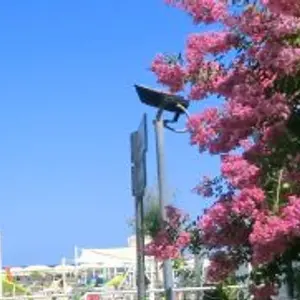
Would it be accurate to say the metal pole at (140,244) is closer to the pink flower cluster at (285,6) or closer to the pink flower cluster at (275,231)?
the pink flower cluster at (275,231)

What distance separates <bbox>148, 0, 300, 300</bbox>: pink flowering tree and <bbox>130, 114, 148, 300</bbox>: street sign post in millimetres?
154

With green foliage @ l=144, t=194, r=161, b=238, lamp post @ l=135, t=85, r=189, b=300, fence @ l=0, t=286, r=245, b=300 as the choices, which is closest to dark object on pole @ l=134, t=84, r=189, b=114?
lamp post @ l=135, t=85, r=189, b=300

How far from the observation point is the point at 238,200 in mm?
5316

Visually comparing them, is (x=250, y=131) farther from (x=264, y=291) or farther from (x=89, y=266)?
(x=89, y=266)

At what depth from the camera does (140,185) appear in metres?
6.26

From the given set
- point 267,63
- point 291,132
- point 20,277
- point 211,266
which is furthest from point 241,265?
point 20,277

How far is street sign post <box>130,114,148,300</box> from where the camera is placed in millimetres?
6255

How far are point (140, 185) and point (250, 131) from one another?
115 cm

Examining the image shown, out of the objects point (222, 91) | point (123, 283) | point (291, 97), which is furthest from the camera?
point (123, 283)

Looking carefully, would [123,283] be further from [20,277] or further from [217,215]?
[217,215]

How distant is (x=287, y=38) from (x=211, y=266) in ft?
6.11

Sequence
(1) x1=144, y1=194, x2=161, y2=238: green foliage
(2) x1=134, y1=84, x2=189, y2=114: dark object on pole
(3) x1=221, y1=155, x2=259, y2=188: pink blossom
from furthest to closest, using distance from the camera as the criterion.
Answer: (2) x1=134, y1=84, x2=189, y2=114: dark object on pole, (1) x1=144, y1=194, x2=161, y2=238: green foliage, (3) x1=221, y1=155, x2=259, y2=188: pink blossom

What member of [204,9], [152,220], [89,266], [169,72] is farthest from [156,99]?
[89,266]

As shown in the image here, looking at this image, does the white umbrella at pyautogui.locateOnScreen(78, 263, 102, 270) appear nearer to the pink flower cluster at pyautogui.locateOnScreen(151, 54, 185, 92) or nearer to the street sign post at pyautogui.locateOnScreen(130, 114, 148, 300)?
the street sign post at pyautogui.locateOnScreen(130, 114, 148, 300)
